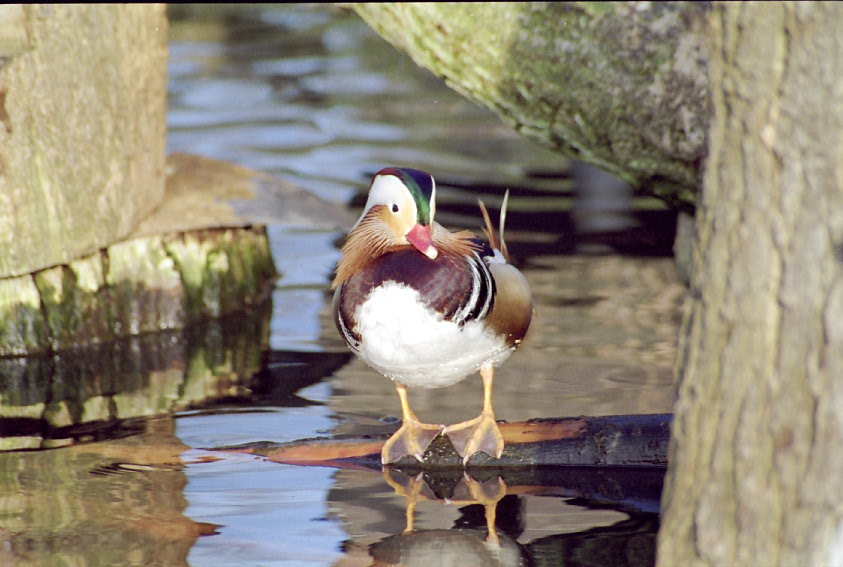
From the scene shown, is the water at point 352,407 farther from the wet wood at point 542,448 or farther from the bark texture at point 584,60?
the bark texture at point 584,60

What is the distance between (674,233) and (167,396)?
3337 millimetres

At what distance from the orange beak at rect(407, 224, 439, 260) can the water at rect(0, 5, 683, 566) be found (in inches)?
29.4

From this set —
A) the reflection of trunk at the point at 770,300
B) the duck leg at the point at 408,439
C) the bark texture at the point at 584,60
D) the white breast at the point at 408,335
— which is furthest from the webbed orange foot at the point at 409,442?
the bark texture at the point at 584,60

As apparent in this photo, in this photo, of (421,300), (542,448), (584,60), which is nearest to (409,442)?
(542,448)

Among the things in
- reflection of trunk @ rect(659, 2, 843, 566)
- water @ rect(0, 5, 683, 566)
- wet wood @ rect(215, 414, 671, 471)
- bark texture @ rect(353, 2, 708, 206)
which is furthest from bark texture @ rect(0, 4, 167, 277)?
reflection of trunk @ rect(659, 2, 843, 566)

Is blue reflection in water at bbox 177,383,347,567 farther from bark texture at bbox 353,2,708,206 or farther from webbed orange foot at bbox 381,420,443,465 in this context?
bark texture at bbox 353,2,708,206

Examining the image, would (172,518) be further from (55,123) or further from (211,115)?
(211,115)

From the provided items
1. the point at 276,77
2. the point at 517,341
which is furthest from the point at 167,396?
the point at 276,77

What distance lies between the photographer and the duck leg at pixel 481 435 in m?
3.45

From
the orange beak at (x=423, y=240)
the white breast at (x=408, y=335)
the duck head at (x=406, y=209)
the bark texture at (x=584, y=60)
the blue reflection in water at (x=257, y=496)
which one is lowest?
the blue reflection in water at (x=257, y=496)

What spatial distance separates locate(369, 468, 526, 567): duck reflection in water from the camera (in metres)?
2.95

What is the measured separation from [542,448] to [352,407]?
0.96 m

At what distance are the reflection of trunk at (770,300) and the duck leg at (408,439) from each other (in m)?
1.44

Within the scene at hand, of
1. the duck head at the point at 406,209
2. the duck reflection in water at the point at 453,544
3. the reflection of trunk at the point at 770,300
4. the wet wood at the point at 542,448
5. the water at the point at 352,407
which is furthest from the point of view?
the wet wood at the point at 542,448
